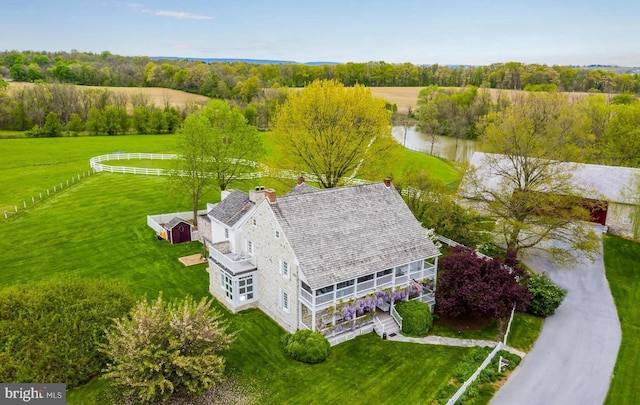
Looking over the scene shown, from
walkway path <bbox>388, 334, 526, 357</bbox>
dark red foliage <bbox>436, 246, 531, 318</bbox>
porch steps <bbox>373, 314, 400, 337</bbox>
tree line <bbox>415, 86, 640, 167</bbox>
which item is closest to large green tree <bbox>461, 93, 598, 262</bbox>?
A: tree line <bbox>415, 86, 640, 167</bbox>

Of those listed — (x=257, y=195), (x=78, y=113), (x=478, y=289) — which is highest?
(x=78, y=113)

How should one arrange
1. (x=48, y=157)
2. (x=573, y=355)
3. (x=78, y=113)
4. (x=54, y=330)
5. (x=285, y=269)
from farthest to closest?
(x=78, y=113), (x=48, y=157), (x=285, y=269), (x=573, y=355), (x=54, y=330)

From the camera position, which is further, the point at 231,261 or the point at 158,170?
the point at 158,170

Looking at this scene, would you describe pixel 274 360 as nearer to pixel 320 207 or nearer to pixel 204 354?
pixel 204 354

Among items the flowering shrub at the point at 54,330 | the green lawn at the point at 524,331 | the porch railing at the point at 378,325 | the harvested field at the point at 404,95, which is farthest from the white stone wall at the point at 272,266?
the harvested field at the point at 404,95

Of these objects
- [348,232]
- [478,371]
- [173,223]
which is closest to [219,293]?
[348,232]

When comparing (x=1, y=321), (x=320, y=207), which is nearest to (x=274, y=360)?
(x=320, y=207)

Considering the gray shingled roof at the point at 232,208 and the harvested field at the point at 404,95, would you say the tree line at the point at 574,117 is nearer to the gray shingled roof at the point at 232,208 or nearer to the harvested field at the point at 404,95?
the harvested field at the point at 404,95

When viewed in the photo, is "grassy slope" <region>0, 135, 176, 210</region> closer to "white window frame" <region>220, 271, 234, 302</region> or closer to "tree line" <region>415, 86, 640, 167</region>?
A: "white window frame" <region>220, 271, 234, 302</region>

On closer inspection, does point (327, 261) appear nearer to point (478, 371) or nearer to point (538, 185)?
point (478, 371)
